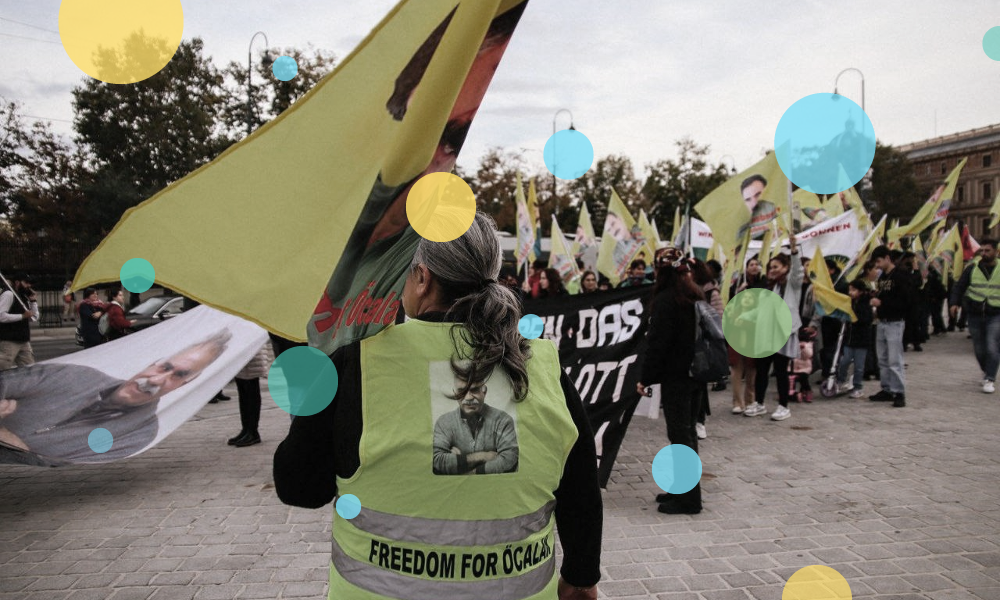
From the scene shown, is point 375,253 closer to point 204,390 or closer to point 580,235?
point 204,390

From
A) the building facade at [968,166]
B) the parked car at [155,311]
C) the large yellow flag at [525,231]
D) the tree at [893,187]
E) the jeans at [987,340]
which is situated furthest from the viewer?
the tree at [893,187]

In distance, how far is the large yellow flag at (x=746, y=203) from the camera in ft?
25.1

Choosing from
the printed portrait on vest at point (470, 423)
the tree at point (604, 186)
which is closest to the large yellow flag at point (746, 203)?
the printed portrait on vest at point (470, 423)

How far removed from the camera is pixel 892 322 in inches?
341

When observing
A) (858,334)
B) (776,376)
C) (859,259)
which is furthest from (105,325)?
(859,259)

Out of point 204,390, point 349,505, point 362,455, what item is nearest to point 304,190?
point 362,455

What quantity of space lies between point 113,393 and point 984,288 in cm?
1046

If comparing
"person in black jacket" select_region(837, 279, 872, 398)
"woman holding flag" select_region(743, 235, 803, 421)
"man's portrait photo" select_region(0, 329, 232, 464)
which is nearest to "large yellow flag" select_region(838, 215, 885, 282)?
"person in black jacket" select_region(837, 279, 872, 398)

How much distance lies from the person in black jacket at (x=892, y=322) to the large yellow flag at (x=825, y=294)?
15.4 inches

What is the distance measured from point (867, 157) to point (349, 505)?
7217mm

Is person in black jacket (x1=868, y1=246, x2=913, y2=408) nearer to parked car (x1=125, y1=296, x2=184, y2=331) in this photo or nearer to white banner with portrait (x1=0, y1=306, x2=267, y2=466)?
white banner with portrait (x1=0, y1=306, x2=267, y2=466)
